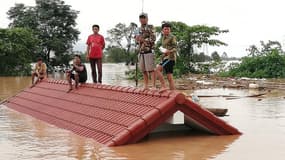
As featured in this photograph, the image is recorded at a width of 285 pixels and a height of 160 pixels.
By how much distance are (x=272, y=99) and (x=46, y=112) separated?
7.67 metres

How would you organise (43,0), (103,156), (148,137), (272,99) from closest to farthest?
(103,156) → (148,137) → (272,99) → (43,0)

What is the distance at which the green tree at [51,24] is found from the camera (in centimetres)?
4325

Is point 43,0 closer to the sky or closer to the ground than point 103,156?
closer to the sky

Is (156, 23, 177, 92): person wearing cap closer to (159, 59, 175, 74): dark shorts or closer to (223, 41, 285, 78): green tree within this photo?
(159, 59, 175, 74): dark shorts

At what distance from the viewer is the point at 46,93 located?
14.0 metres

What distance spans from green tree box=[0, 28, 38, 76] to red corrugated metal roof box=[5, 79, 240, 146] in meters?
25.1

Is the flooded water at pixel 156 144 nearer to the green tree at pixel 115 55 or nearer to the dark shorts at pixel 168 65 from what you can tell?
the dark shorts at pixel 168 65

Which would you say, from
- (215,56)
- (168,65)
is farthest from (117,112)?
(215,56)

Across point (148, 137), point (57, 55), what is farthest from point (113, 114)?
point (57, 55)

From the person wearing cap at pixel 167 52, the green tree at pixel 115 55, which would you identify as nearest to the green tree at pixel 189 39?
the person wearing cap at pixel 167 52

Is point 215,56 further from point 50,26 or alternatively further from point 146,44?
point 146,44

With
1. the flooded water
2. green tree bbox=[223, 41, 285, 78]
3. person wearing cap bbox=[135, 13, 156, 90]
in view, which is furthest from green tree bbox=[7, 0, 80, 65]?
person wearing cap bbox=[135, 13, 156, 90]

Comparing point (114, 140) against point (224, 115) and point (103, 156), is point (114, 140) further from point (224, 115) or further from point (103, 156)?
point (224, 115)

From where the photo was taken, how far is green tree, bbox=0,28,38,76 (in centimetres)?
3653
